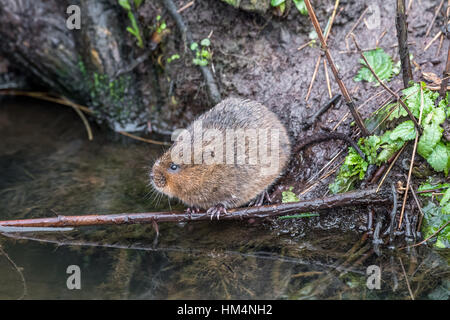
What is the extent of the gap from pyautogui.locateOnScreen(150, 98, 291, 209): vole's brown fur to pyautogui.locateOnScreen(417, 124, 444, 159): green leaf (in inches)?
48.4

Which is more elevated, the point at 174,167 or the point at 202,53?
the point at 202,53

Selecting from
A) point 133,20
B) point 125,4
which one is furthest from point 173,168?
point 125,4

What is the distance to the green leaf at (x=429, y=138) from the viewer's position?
12.1ft

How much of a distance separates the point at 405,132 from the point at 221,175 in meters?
1.59

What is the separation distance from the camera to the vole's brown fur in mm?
4168

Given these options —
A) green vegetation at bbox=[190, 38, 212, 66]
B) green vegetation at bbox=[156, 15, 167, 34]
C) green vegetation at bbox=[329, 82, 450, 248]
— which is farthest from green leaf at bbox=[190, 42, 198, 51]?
green vegetation at bbox=[329, 82, 450, 248]

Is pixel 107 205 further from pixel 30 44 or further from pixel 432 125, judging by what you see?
pixel 30 44

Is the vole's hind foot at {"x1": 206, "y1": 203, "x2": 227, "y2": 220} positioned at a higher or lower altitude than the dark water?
higher

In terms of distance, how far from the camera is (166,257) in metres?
3.69

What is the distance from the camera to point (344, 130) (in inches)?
175

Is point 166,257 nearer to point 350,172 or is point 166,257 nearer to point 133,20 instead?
point 350,172

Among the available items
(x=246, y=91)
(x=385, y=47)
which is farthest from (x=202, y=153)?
(x=385, y=47)

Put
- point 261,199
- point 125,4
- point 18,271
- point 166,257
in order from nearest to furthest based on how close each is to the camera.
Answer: point 18,271, point 166,257, point 261,199, point 125,4

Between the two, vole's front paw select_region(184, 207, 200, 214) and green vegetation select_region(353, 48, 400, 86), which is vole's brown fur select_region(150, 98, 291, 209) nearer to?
vole's front paw select_region(184, 207, 200, 214)
